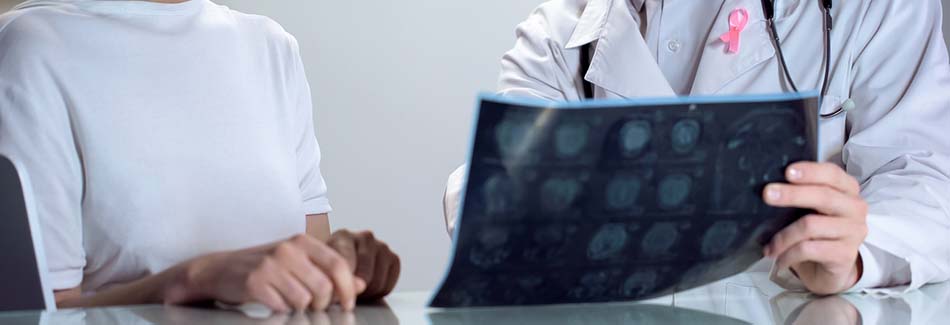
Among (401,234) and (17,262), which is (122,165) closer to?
(17,262)

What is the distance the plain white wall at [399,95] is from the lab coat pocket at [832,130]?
197 cm

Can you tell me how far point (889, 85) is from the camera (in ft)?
4.30

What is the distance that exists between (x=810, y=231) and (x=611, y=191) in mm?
210

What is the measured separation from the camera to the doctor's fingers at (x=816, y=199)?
0.76 metres

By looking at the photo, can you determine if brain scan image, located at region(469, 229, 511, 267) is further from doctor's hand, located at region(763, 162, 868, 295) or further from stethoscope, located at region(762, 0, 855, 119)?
stethoscope, located at region(762, 0, 855, 119)

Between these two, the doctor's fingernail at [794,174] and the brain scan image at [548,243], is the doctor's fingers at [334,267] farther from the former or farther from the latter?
the doctor's fingernail at [794,174]

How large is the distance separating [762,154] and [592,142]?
0.45 feet

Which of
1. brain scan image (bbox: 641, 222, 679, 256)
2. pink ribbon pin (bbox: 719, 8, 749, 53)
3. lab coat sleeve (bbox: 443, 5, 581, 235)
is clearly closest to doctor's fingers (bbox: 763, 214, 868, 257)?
brain scan image (bbox: 641, 222, 679, 256)

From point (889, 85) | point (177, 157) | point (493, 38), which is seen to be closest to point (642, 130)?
point (177, 157)

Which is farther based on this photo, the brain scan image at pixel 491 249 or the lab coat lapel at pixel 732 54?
the lab coat lapel at pixel 732 54

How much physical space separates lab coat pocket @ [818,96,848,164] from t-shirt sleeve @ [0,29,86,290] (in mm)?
880

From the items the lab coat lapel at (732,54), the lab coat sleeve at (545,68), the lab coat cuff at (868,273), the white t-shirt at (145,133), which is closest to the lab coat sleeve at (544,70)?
the lab coat sleeve at (545,68)

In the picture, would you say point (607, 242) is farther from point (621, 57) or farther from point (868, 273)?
point (621, 57)

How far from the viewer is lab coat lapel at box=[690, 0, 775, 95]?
1406 millimetres
